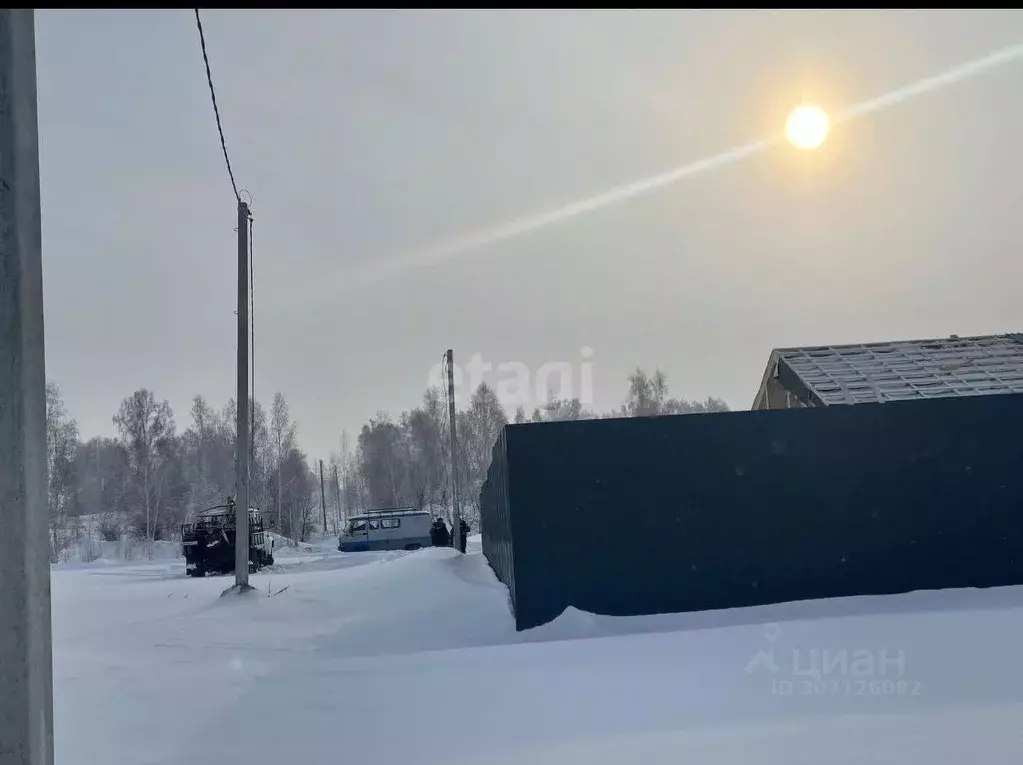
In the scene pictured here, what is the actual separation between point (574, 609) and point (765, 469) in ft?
9.44

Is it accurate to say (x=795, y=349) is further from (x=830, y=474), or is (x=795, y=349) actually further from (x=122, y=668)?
(x=122, y=668)

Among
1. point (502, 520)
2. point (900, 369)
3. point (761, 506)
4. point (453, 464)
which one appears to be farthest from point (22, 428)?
point (453, 464)

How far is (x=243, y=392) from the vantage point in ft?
50.9

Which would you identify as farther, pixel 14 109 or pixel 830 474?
pixel 830 474

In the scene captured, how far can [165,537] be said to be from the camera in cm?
5272

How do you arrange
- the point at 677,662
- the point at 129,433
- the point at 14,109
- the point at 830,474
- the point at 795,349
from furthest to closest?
the point at 129,433
the point at 795,349
the point at 830,474
the point at 677,662
the point at 14,109

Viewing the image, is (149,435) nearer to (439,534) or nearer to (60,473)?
(60,473)

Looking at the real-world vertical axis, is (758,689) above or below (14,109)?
below

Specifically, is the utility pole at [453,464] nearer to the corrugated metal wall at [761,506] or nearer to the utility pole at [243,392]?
the utility pole at [243,392]

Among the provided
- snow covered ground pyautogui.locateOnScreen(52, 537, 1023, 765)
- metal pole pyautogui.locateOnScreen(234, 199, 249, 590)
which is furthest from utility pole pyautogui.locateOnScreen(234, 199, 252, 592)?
snow covered ground pyautogui.locateOnScreen(52, 537, 1023, 765)

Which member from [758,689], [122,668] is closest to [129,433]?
[122,668]

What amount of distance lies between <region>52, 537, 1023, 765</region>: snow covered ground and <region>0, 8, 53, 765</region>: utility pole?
2.35 meters

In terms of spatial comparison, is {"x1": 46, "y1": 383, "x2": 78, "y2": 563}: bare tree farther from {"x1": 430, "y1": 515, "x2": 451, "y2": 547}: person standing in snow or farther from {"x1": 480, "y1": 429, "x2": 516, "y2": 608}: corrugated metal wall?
{"x1": 480, "y1": 429, "x2": 516, "y2": 608}: corrugated metal wall

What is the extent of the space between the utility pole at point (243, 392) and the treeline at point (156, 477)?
34602 millimetres
